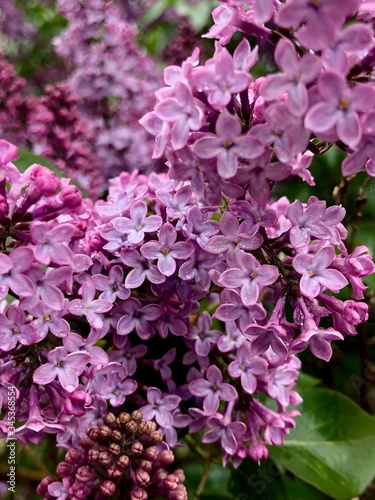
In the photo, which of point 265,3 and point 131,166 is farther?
point 131,166

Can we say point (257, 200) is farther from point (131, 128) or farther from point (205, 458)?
point (131, 128)

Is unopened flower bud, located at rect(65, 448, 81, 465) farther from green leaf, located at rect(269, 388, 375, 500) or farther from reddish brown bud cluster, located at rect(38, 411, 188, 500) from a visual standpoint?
green leaf, located at rect(269, 388, 375, 500)

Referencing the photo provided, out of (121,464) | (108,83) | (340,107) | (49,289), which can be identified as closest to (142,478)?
(121,464)

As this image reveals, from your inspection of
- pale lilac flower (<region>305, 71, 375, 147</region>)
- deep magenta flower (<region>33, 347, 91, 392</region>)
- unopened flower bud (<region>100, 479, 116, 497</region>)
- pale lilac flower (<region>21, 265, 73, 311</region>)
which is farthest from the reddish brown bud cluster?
pale lilac flower (<region>305, 71, 375, 147</region>)

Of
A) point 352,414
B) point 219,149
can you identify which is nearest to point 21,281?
point 219,149

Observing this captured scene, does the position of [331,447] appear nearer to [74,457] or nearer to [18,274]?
[74,457]

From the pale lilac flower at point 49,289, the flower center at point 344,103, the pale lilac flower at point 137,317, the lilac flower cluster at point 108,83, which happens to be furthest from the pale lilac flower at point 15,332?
the lilac flower cluster at point 108,83

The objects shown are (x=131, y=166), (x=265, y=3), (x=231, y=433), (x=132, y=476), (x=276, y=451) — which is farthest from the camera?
(x=131, y=166)
